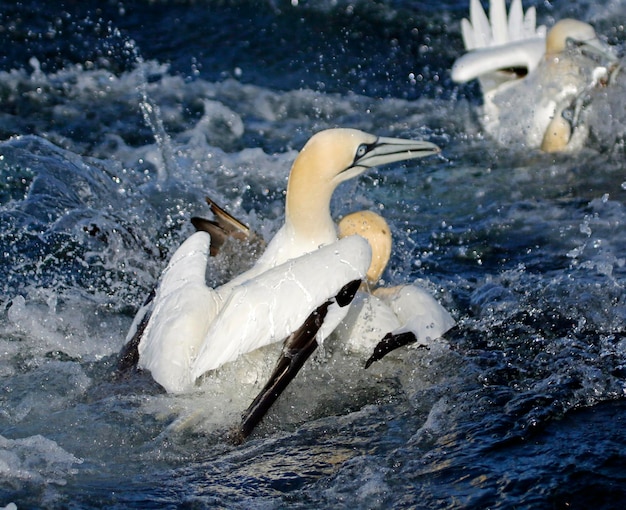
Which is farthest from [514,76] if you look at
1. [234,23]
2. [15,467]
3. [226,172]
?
[15,467]

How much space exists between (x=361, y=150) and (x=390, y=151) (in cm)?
20

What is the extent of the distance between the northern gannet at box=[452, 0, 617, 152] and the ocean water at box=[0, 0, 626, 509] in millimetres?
209

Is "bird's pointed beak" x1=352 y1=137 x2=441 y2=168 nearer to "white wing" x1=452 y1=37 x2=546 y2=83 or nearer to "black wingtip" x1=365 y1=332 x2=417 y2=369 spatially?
"black wingtip" x1=365 y1=332 x2=417 y2=369

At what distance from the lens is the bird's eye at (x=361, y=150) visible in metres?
5.79

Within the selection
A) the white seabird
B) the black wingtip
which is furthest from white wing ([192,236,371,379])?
the white seabird

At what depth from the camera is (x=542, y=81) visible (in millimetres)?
9844

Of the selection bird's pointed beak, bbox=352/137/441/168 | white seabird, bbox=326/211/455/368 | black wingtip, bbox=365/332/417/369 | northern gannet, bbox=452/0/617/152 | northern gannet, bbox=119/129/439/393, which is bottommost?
black wingtip, bbox=365/332/417/369

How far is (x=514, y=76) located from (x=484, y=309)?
4225 mm

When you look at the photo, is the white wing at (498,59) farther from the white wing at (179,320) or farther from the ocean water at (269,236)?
the white wing at (179,320)

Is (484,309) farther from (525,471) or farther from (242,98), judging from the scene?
(242,98)

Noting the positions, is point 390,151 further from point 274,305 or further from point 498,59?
→ point 498,59

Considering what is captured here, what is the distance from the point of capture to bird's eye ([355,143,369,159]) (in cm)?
579

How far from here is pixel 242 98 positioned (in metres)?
10.9

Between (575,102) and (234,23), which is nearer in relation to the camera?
(575,102)
